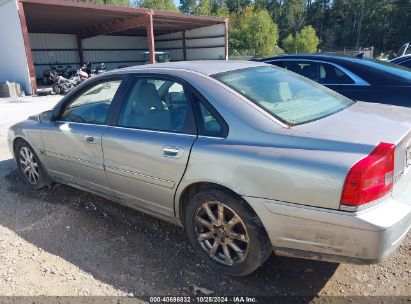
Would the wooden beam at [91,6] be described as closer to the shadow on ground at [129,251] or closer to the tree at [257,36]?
the shadow on ground at [129,251]

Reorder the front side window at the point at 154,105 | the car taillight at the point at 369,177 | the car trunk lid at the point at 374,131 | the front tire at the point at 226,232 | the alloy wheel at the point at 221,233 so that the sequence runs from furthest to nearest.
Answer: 1. the front side window at the point at 154,105
2. the alloy wheel at the point at 221,233
3. the front tire at the point at 226,232
4. the car trunk lid at the point at 374,131
5. the car taillight at the point at 369,177

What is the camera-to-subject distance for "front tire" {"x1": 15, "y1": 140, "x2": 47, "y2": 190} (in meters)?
4.41

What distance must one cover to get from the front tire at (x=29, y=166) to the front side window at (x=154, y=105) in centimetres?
167

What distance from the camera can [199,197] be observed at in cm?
275

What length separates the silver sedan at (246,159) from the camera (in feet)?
7.19

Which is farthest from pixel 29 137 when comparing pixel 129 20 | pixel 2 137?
pixel 129 20

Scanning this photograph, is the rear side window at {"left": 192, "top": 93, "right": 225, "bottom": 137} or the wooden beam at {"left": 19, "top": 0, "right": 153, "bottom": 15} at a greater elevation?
the wooden beam at {"left": 19, "top": 0, "right": 153, "bottom": 15}

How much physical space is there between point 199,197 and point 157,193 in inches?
18.3

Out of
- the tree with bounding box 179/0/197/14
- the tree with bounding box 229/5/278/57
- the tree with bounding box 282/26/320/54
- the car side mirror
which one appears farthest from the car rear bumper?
the tree with bounding box 179/0/197/14

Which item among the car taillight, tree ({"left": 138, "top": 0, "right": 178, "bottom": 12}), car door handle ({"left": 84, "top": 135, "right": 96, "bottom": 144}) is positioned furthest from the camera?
tree ({"left": 138, "top": 0, "right": 178, "bottom": 12})

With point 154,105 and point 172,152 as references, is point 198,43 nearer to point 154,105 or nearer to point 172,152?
point 154,105

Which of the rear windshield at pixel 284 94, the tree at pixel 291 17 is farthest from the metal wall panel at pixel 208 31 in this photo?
the tree at pixel 291 17

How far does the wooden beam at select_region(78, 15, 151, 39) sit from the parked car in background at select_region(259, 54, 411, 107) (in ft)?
58.9

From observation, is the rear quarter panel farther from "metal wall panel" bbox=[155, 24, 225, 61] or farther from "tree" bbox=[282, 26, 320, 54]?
"tree" bbox=[282, 26, 320, 54]
